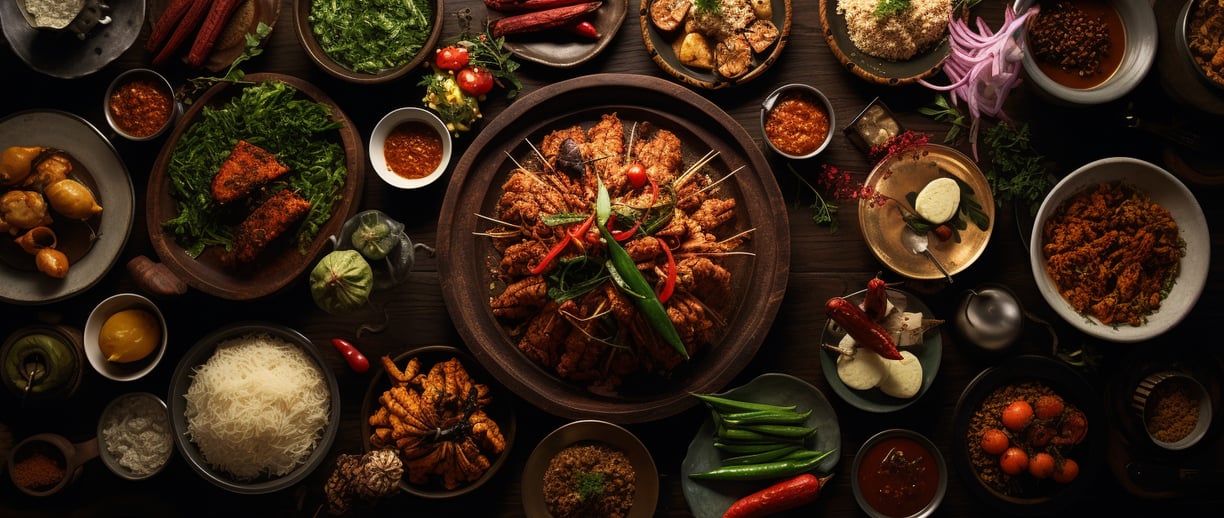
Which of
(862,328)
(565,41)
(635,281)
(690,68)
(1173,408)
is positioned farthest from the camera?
(565,41)

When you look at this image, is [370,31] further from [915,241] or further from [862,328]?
[915,241]

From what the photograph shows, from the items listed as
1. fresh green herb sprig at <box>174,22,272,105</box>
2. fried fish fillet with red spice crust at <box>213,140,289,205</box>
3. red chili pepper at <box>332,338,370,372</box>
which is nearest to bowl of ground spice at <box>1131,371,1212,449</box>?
red chili pepper at <box>332,338,370,372</box>

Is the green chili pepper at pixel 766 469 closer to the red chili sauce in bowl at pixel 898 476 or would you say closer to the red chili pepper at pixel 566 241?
the red chili sauce in bowl at pixel 898 476

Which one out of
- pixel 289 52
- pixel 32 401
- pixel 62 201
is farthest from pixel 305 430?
pixel 289 52

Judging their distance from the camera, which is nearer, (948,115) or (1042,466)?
(1042,466)

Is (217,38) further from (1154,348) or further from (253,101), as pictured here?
(1154,348)

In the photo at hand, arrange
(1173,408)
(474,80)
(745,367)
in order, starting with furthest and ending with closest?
1. (474,80)
2. (745,367)
3. (1173,408)

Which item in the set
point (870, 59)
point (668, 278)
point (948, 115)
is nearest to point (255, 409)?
point (668, 278)
